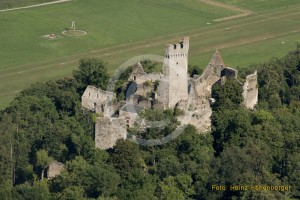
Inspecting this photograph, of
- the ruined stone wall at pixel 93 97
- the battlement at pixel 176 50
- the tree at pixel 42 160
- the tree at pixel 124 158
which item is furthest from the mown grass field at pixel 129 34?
the tree at pixel 124 158

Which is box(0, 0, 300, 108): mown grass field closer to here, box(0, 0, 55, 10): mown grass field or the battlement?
box(0, 0, 55, 10): mown grass field

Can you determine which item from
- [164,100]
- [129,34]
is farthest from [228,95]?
[129,34]

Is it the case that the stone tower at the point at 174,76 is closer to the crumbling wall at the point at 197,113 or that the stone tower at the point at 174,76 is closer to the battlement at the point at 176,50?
the battlement at the point at 176,50

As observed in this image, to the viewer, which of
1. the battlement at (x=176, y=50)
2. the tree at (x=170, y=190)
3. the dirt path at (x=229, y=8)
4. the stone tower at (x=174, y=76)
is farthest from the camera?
the dirt path at (x=229, y=8)

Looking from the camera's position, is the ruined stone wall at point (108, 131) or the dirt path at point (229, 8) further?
the dirt path at point (229, 8)

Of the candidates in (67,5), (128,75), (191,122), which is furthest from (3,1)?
(191,122)

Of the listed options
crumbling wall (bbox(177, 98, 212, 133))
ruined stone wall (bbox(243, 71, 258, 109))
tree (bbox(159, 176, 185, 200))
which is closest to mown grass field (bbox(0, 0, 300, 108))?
ruined stone wall (bbox(243, 71, 258, 109))

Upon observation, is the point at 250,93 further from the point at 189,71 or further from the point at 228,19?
the point at 228,19
